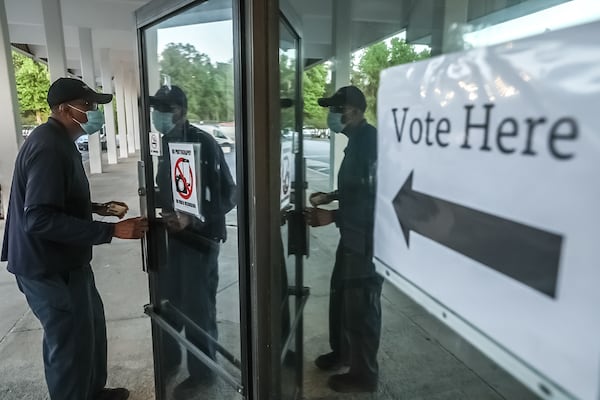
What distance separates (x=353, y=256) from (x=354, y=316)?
27cm

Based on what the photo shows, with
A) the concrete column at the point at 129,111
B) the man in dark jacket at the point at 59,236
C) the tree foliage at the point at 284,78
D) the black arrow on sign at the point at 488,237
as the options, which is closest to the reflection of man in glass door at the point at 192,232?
the tree foliage at the point at 284,78

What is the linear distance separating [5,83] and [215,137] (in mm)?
6769

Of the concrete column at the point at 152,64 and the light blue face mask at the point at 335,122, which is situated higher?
the concrete column at the point at 152,64

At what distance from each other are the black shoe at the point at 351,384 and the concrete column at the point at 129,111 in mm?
21428

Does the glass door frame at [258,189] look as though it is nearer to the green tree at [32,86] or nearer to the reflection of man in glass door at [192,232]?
the reflection of man in glass door at [192,232]

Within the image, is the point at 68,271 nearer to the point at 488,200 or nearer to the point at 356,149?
the point at 356,149

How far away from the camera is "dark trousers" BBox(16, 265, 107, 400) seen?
7.38 ft

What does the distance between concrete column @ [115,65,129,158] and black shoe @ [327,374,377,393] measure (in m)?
19.3

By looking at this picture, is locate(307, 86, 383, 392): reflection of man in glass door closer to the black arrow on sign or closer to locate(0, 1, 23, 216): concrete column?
the black arrow on sign

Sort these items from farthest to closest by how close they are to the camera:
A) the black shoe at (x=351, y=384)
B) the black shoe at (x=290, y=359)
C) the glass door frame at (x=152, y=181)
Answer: the black shoe at (x=290, y=359), the black shoe at (x=351, y=384), the glass door frame at (x=152, y=181)

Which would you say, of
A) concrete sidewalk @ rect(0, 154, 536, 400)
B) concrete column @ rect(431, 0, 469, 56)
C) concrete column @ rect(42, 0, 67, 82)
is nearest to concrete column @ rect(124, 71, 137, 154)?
concrete column @ rect(42, 0, 67, 82)

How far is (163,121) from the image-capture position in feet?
6.92

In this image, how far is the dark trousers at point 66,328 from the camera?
2.25 meters

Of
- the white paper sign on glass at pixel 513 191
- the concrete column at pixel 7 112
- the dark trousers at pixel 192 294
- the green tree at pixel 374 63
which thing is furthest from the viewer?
the concrete column at pixel 7 112
